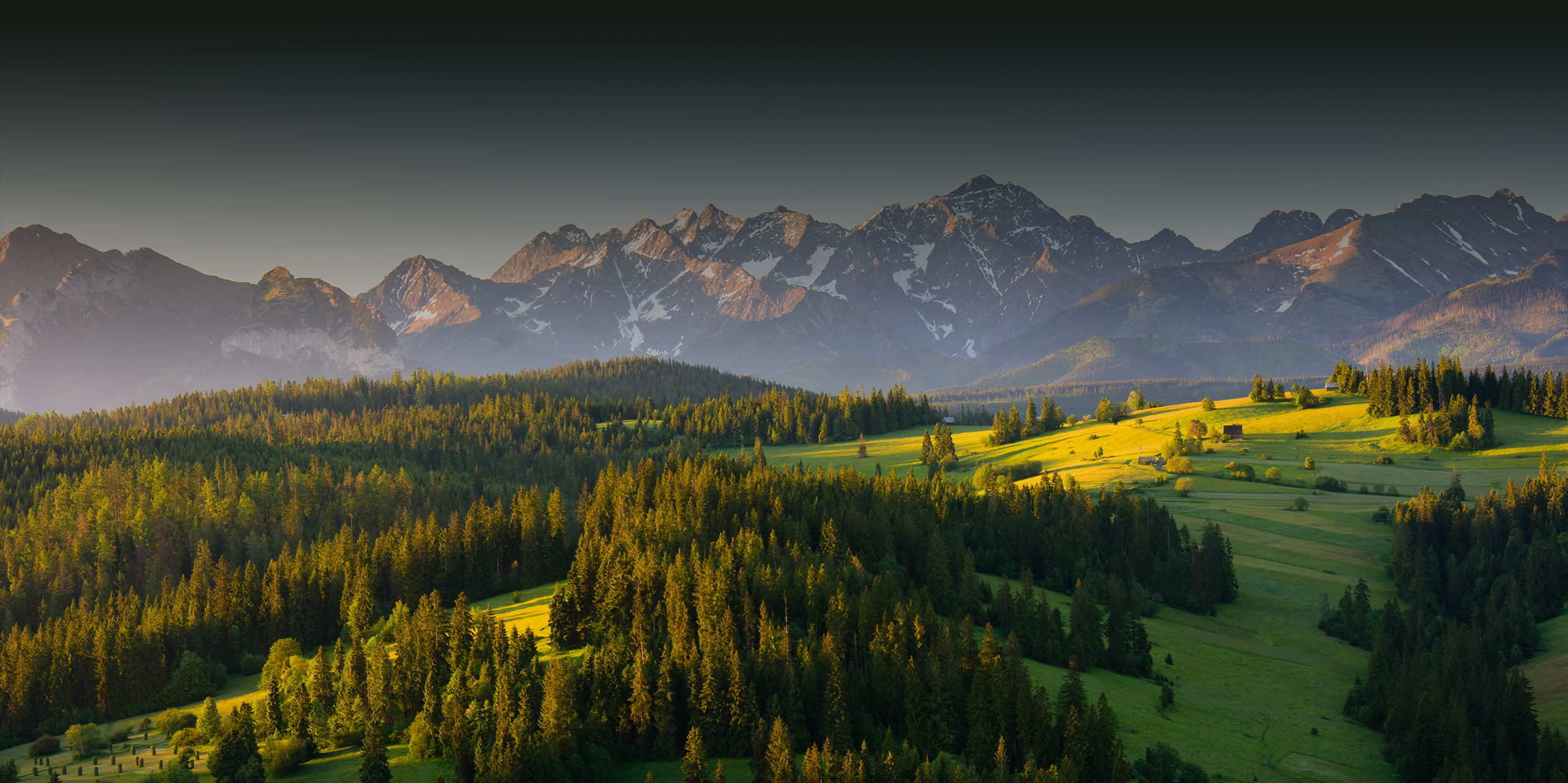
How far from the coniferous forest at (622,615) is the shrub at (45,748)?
11466 mm

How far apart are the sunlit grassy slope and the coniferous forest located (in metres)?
5.98

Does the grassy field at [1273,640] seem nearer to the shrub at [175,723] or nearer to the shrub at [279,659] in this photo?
the shrub at [175,723]

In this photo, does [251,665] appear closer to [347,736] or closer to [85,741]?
[85,741]

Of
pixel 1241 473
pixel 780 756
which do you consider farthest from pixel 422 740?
pixel 1241 473

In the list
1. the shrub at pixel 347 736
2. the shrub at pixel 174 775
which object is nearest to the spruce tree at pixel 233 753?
the shrub at pixel 174 775

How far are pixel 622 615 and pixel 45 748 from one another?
60.2 m

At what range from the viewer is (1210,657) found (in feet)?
338

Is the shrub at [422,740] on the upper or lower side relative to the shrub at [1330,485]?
lower

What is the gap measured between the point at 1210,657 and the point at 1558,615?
4796 centimetres

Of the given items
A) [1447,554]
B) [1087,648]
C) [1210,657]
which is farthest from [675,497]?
[1447,554]

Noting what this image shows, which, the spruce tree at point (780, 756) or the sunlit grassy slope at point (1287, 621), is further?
the sunlit grassy slope at point (1287, 621)

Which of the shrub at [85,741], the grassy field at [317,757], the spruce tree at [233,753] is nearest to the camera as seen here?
the spruce tree at [233,753]

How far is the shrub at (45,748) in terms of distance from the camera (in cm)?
9206

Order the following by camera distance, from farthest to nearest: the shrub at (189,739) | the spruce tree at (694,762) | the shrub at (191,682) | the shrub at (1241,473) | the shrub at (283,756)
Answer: the shrub at (1241,473) < the shrub at (191,682) < the shrub at (189,739) < the shrub at (283,756) < the spruce tree at (694,762)
